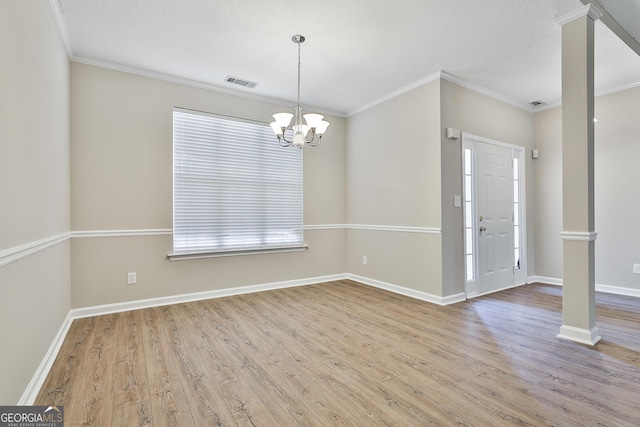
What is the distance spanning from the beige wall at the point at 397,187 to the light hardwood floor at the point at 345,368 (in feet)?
2.69

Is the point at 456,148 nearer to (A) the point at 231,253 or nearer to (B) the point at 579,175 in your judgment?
(B) the point at 579,175

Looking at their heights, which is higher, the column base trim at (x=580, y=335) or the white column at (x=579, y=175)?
the white column at (x=579, y=175)

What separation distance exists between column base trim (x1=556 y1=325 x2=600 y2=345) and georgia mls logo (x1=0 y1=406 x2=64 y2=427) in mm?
3692

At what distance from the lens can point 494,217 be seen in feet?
14.6

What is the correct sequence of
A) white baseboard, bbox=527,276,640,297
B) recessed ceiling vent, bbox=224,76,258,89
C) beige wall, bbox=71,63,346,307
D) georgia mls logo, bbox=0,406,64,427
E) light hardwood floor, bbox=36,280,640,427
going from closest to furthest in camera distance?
georgia mls logo, bbox=0,406,64,427 → light hardwood floor, bbox=36,280,640,427 → beige wall, bbox=71,63,346,307 → recessed ceiling vent, bbox=224,76,258,89 → white baseboard, bbox=527,276,640,297

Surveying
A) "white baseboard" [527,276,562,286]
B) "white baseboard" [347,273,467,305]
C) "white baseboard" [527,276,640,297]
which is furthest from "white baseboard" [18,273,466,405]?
"white baseboard" [527,276,640,297]

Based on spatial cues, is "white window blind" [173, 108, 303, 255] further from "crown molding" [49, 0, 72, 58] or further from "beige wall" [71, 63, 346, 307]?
"crown molding" [49, 0, 72, 58]

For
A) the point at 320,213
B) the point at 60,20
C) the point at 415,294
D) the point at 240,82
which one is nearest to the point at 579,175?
the point at 415,294

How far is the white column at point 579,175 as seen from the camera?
2.63 meters

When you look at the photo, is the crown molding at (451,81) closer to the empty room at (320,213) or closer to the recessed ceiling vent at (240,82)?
the empty room at (320,213)

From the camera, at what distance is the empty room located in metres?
1.90

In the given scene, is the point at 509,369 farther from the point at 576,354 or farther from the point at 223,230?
the point at 223,230

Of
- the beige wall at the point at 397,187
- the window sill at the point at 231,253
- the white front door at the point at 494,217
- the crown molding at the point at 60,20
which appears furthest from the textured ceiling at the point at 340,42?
the window sill at the point at 231,253

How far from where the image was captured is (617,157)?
420cm
